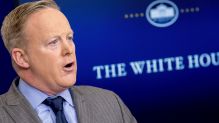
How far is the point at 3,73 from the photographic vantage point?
2.63 metres

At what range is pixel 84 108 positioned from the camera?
183 centimetres

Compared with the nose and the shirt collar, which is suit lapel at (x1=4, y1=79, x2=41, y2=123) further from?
the nose

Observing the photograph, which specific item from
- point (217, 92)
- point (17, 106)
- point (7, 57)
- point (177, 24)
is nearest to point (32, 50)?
point (17, 106)

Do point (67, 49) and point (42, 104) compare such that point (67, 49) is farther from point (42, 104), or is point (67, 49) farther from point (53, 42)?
point (42, 104)

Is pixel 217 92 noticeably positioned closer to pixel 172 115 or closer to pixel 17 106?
pixel 172 115

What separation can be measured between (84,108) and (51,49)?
25 centimetres

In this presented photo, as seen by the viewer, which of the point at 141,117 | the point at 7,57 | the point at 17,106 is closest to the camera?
the point at 17,106

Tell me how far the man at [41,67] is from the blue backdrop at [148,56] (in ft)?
2.68

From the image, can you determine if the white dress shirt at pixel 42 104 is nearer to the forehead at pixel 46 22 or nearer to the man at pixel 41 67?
the man at pixel 41 67

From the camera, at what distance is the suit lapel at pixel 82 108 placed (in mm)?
1801

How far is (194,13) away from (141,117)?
638mm

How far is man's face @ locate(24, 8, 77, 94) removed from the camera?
5.72 feet

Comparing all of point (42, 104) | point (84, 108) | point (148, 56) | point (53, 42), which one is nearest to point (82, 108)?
point (84, 108)

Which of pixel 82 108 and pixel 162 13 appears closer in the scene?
pixel 82 108
